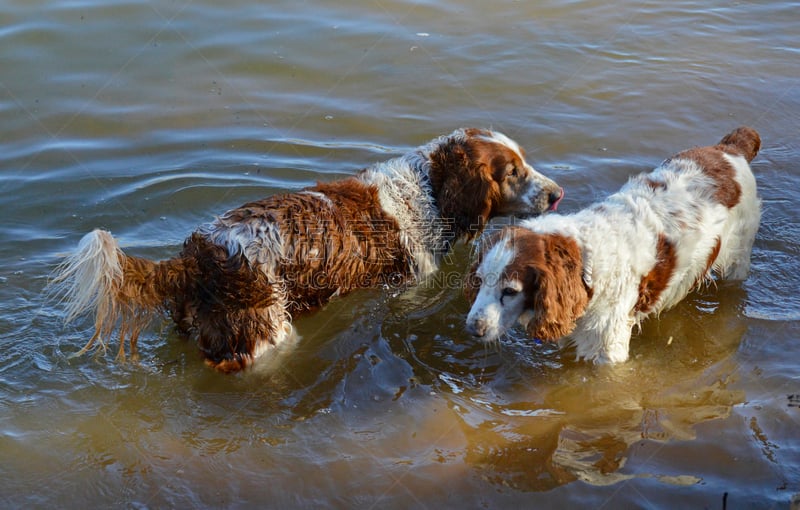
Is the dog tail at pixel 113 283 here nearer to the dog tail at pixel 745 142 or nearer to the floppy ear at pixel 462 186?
the floppy ear at pixel 462 186

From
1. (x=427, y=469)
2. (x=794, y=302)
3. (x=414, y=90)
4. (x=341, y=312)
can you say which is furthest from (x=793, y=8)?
(x=427, y=469)

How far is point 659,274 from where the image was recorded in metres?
4.89

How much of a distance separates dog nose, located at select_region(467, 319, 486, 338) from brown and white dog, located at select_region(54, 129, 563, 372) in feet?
3.36

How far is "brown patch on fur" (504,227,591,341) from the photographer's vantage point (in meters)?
4.39

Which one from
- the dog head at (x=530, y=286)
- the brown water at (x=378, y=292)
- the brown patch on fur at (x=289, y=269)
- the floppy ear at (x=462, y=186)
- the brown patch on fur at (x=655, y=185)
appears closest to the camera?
the brown water at (x=378, y=292)

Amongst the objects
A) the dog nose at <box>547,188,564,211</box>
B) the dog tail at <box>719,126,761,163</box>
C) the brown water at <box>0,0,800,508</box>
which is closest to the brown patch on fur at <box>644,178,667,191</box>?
the dog nose at <box>547,188,564,211</box>

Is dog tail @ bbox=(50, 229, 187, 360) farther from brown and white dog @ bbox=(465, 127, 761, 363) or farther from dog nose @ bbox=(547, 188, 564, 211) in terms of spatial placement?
dog nose @ bbox=(547, 188, 564, 211)

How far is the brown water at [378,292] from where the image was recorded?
14.1 feet

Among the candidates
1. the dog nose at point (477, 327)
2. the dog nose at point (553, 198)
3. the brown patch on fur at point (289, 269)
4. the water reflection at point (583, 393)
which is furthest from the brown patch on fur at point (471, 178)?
the dog nose at point (477, 327)

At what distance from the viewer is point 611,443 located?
176 inches

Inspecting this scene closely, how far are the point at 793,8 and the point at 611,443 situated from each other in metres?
9.07

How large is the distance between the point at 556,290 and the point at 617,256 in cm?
58

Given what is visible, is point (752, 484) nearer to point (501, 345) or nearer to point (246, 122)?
point (501, 345)

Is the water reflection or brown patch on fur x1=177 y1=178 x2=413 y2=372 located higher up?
brown patch on fur x1=177 y1=178 x2=413 y2=372
